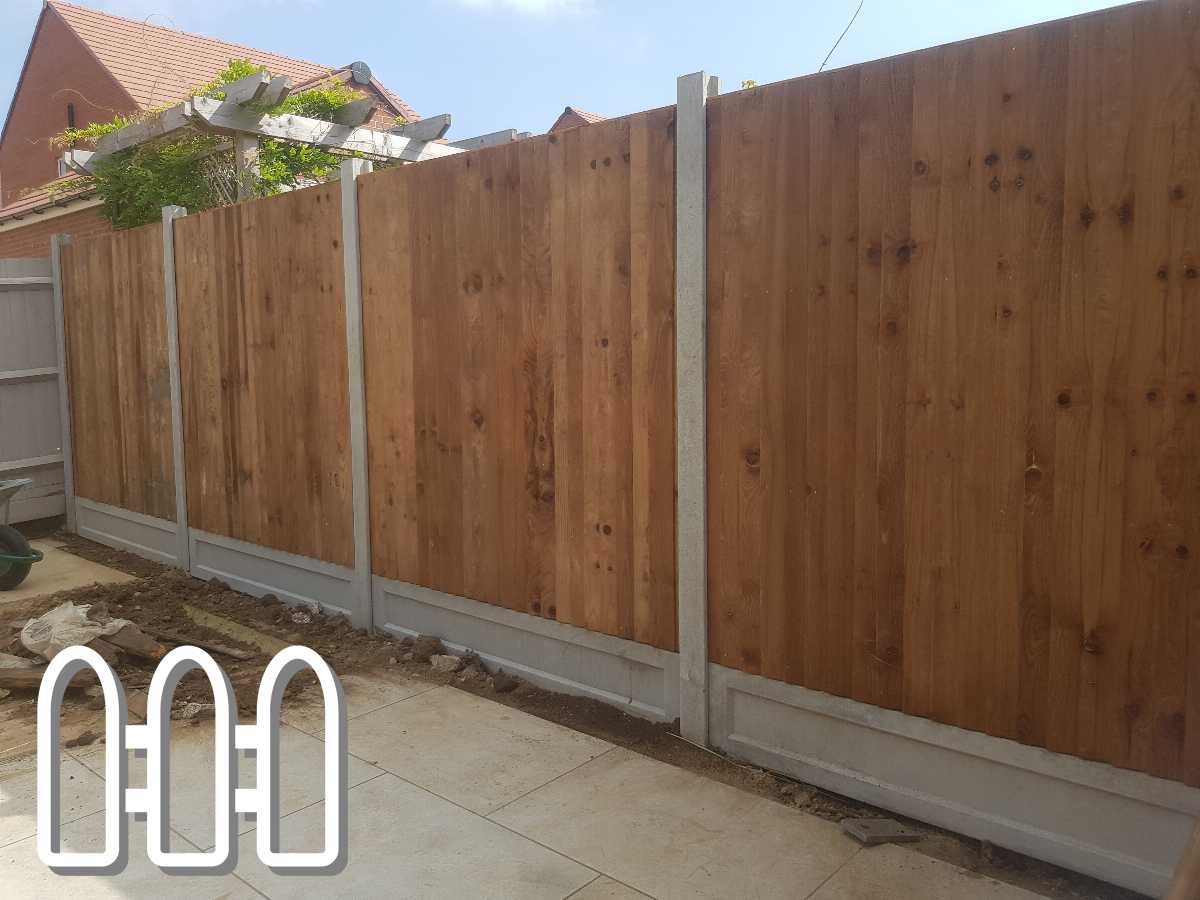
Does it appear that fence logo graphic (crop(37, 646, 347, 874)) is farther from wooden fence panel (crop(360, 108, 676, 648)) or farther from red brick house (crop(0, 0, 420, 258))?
Answer: red brick house (crop(0, 0, 420, 258))

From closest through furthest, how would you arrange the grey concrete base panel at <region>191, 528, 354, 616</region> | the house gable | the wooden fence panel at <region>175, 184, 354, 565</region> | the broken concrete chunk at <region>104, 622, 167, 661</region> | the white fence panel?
the broken concrete chunk at <region>104, 622, 167, 661</region>
the wooden fence panel at <region>175, 184, 354, 565</region>
the grey concrete base panel at <region>191, 528, 354, 616</region>
the white fence panel
the house gable

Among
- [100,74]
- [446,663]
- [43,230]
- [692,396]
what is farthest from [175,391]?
[100,74]

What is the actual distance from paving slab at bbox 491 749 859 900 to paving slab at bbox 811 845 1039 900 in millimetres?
52

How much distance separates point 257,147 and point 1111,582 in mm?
7534

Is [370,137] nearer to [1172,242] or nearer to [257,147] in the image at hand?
[257,147]

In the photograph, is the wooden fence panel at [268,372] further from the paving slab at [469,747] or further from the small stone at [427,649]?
the paving slab at [469,747]

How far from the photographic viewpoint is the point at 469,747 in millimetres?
3709

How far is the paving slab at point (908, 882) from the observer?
8.66 ft

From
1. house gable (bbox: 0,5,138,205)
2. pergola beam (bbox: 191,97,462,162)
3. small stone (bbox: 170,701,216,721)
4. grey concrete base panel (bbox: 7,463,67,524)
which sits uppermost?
house gable (bbox: 0,5,138,205)

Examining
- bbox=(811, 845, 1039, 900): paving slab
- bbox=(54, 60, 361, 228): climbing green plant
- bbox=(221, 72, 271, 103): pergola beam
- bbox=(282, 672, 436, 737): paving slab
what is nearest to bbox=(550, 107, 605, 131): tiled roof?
bbox=(54, 60, 361, 228): climbing green plant

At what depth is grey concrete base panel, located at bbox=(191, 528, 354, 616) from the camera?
5.25 m

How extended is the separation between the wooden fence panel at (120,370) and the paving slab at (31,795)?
3.16 m

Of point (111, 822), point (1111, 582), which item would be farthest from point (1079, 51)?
point (111, 822)

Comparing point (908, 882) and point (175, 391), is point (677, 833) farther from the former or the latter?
point (175, 391)
